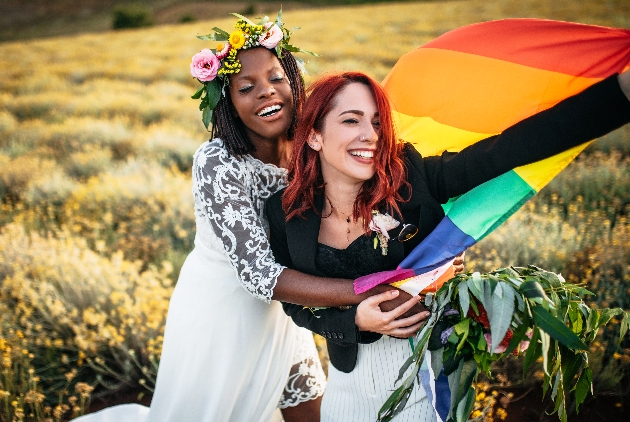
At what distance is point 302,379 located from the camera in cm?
318

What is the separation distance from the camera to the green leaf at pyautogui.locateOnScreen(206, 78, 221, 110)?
268cm

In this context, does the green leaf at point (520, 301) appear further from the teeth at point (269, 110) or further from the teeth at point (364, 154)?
the teeth at point (269, 110)

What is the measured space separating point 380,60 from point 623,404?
13051mm

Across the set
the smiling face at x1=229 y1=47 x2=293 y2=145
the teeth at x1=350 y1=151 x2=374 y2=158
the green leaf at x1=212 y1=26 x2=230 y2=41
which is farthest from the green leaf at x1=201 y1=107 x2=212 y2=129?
the teeth at x1=350 y1=151 x2=374 y2=158

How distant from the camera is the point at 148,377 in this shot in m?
3.91

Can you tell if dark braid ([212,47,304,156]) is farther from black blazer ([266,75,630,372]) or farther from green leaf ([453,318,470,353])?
green leaf ([453,318,470,353])

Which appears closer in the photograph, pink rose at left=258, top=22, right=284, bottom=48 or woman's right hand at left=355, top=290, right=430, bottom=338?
woman's right hand at left=355, top=290, right=430, bottom=338

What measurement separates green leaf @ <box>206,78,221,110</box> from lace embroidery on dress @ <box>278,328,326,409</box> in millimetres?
1490

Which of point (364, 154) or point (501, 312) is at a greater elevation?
point (364, 154)

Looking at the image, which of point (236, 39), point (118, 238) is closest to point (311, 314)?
point (236, 39)

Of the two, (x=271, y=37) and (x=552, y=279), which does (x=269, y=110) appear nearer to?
(x=271, y=37)

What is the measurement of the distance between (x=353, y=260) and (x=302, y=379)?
122cm

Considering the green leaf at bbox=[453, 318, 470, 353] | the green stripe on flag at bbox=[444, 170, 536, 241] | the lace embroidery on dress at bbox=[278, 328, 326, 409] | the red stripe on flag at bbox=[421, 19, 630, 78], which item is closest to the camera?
the green leaf at bbox=[453, 318, 470, 353]

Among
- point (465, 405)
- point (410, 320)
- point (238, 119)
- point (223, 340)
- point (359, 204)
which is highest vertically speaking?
point (238, 119)
